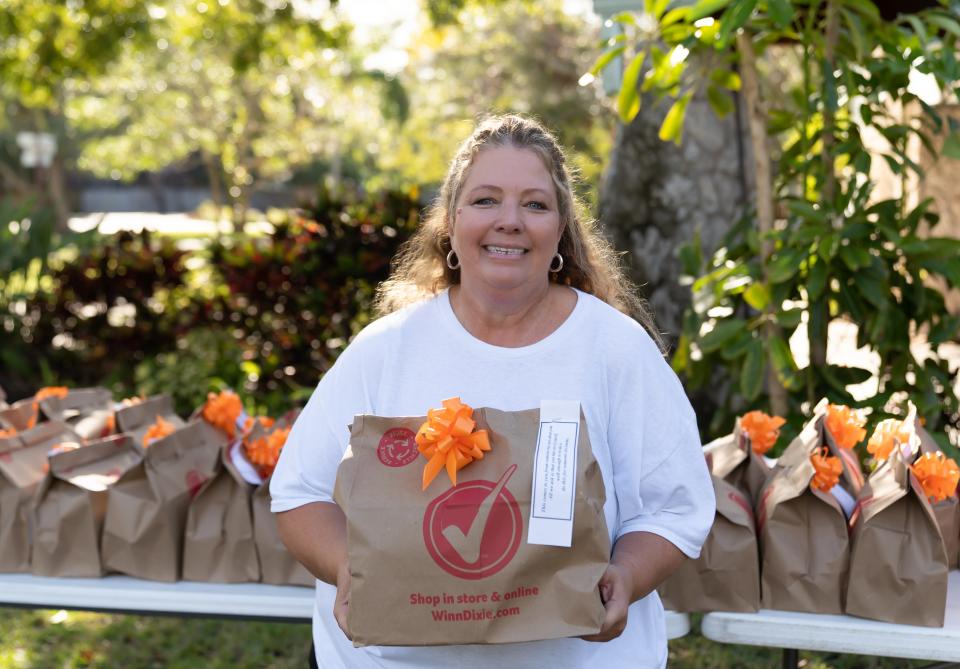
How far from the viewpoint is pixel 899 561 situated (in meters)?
2.07

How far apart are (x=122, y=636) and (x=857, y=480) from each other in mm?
2698

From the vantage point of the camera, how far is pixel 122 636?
3.71 metres

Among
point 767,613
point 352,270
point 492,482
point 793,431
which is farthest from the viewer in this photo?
point 352,270

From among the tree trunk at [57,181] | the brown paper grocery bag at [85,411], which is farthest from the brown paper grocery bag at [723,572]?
the tree trunk at [57,181]

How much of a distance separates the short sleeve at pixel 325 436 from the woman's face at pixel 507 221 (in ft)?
0.90

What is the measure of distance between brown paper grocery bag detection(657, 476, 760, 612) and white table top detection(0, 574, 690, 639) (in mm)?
843

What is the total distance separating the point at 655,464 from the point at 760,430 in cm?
80

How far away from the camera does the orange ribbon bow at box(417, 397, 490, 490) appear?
155cm

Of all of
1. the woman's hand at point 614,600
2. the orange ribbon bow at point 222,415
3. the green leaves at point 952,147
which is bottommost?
the woman's hand at point 614,600

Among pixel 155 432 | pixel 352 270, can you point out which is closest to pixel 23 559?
pixel 155 432

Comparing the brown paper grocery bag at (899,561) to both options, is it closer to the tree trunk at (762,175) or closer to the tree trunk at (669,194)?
the tree trunk at (762,175)

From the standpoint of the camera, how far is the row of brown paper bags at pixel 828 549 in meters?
2.05

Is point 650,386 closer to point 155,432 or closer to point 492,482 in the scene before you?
point 492,482

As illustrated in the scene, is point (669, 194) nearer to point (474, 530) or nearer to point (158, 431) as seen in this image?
point (158, 431)
